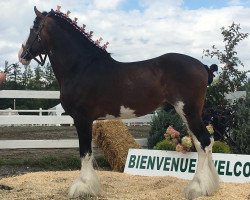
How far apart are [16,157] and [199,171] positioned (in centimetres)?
544

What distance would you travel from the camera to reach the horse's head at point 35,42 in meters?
5.80

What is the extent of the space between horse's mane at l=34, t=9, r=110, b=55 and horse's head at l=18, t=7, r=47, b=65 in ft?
0.13

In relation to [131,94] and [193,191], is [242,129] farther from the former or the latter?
[131,94]

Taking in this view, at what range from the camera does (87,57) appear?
18.7ft

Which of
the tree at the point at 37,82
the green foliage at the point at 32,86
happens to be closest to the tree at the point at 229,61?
the green foliage at the point at 32,86

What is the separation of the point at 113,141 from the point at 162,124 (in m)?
1.03

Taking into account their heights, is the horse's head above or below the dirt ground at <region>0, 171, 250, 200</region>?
above

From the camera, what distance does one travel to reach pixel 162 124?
29.5 feet

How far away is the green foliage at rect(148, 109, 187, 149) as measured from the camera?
29.0ft

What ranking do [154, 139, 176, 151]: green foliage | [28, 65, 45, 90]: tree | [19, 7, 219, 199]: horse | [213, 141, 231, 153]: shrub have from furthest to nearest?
[28, 65, 45, 90]: tree → [213, 141, 231, 153]: shrub → [154, 139, 176, 151]: green foliage → [19, 7, 219, 199]: horse

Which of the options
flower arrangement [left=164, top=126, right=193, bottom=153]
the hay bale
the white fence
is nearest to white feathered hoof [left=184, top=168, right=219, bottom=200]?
flower arrangement [left=164, top=126, right=193, bottom=153]

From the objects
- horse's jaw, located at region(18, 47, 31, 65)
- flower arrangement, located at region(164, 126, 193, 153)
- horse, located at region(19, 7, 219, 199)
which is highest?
horse's jaw, located at region(18, 47, 31, 65)

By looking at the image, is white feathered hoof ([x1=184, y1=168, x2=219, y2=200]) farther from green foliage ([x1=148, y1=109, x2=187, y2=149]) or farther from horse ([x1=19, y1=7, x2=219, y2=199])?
green foliage ([x1=148, y1=109, x2=187, y2=149])

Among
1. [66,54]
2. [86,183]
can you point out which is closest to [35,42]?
[66,54]
